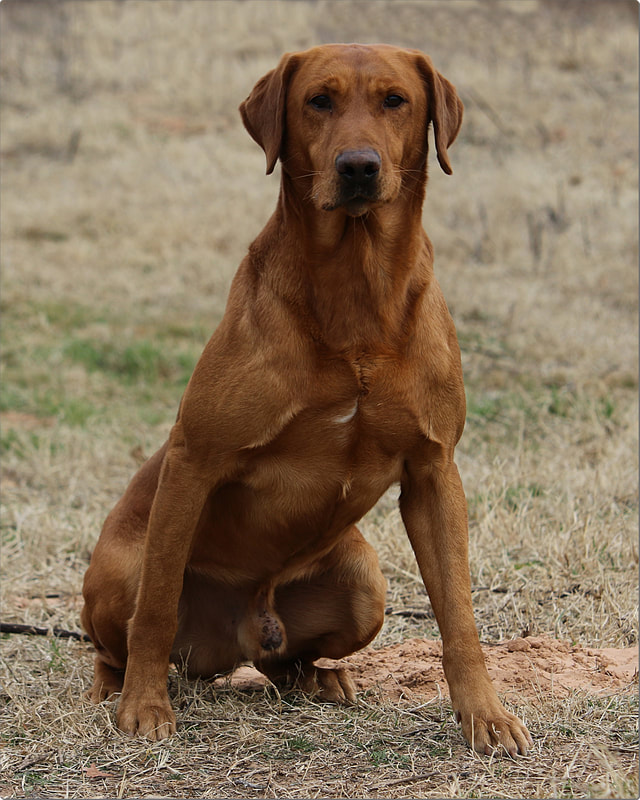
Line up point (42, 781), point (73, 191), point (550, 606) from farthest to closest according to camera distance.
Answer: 1. point (73, 191)
2. point (550, 606)
3. point (42, 781)

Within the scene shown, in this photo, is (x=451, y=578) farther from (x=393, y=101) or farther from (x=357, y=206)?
(x=393, y=101)

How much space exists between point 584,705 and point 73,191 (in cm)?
1182

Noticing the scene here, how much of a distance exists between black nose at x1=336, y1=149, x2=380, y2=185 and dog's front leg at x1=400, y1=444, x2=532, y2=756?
2.87 feet

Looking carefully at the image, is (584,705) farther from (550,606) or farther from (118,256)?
(118,256)

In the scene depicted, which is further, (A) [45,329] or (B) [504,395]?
(A) [45,329]

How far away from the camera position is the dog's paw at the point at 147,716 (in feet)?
10.7

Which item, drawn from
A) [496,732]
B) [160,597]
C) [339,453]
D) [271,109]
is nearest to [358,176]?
[271,109]

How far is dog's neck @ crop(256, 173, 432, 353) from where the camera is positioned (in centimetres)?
317

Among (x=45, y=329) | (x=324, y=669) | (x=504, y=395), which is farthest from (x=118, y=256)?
(x=324, y=669)

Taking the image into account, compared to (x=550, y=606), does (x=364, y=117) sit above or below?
above

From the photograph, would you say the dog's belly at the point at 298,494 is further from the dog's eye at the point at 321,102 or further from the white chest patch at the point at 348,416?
the dog's eye at the point at 321,102

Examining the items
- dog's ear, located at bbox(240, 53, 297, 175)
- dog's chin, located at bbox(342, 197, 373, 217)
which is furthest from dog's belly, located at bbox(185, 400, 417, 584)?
dog's ear, located at bbox(240, 53, 297, 175)

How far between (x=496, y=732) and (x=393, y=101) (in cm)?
195

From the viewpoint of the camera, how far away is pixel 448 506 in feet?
10.8
